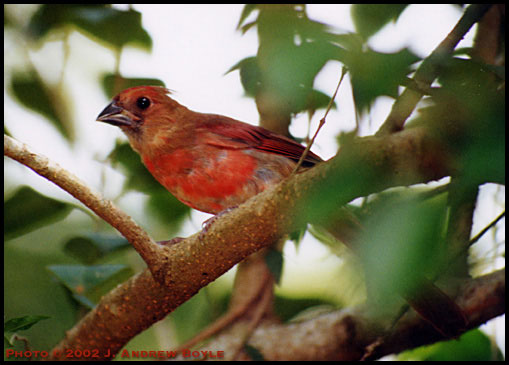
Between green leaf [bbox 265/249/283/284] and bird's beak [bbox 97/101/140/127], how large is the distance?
1.03m

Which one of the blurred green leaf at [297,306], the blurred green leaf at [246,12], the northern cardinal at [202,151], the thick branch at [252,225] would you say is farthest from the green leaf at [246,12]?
the blurred green leaf at [297,306]

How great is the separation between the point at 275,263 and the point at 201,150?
707 mm

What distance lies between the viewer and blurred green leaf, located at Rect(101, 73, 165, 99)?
3127 mm

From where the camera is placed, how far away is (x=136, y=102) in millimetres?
3221

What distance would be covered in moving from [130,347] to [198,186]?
5.27 feet

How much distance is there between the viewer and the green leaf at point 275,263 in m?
3.03

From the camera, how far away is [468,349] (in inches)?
101

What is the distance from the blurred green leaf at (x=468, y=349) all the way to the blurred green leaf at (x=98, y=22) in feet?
6.49

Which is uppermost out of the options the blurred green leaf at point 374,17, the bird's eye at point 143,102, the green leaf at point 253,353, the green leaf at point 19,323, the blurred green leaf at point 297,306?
the blurred green leaf at point 374,17

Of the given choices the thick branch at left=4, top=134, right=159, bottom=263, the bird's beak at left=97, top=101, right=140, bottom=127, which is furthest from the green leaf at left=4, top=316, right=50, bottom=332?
the bird's beak at left=97, top=101, right=140, bottom=127

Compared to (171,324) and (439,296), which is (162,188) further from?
(439,296)

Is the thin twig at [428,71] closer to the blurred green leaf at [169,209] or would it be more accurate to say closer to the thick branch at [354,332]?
the thick branch at [354,332]

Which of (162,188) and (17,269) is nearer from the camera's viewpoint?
(162,188)

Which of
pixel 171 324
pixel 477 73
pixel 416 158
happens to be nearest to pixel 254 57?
pixel 416 158
